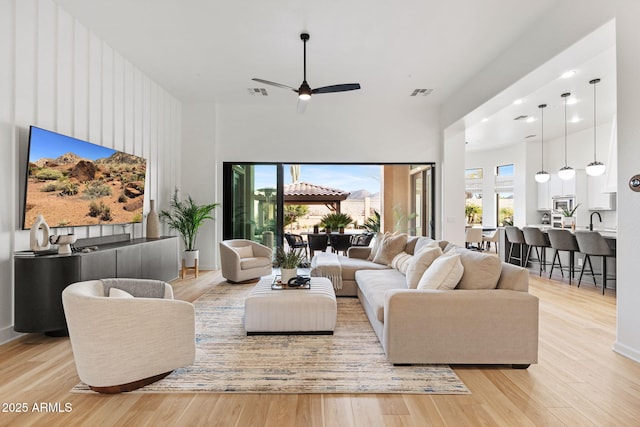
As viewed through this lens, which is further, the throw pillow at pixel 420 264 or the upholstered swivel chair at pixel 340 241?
the upholstered swivel chair at pixel 340 241

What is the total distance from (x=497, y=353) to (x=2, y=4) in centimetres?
498

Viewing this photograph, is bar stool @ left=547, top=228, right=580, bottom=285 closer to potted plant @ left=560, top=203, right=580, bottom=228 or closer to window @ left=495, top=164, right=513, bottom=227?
potted plant @ left=560, top=203, right=580, bottom=228

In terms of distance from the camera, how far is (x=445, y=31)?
13.6 ft

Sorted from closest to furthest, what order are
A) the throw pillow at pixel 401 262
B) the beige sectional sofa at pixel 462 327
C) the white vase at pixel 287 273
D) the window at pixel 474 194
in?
the beige sectional sofa at pixel 462 327, the white vase at pixel 287 273, the throw pillow at pixel 401 262, the window at pixel 474 194

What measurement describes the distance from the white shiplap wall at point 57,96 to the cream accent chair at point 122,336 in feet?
5.37

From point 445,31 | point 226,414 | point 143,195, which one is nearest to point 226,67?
point 143,195

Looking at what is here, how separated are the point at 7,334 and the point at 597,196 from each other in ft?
35.4

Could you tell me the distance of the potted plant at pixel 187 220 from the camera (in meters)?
6.14

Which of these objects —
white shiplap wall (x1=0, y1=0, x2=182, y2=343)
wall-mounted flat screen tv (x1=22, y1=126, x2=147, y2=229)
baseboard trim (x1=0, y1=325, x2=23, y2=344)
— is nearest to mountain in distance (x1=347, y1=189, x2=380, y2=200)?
white shiplap wall (x1=0, y1=0, x2=182, y2=343)

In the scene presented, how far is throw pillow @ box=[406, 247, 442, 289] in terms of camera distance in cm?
320

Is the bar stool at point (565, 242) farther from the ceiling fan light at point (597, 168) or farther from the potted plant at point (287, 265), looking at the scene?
the potted plant at point (287, 265)

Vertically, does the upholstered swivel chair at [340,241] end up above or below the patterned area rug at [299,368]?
above

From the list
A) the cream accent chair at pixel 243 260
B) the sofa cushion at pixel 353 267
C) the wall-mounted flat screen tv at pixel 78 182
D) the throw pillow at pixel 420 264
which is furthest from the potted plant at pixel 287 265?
the wall-mounted flat screen tv at pixel 78 182

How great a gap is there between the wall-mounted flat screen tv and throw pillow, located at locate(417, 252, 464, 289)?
3.68 metres
